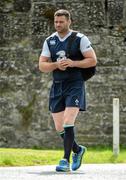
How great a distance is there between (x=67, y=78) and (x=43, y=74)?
6.35 metres

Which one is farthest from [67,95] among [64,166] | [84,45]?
[64,166]

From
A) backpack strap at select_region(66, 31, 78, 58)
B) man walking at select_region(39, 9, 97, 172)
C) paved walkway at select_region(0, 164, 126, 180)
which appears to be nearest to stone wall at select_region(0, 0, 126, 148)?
paved walkway at select_region(0, 164, 126, 180)

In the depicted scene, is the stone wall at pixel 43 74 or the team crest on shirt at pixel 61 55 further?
the stone wall at pixel 43 74

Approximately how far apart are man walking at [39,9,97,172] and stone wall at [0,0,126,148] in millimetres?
6088

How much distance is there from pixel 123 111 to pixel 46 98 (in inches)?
60.2

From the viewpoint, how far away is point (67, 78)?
7.56 meters

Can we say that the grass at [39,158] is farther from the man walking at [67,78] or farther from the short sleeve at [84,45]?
the short sleeve at [84,45]

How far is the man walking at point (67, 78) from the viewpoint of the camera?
7.48 metres

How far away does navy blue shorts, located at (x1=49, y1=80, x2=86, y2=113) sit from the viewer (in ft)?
24.7

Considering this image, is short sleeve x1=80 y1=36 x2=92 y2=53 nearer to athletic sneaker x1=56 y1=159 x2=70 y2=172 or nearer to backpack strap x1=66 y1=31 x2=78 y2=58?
backpack strap x1=66 y1=31 x2=78 y2=58

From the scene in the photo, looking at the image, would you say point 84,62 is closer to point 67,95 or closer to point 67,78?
point 67,78

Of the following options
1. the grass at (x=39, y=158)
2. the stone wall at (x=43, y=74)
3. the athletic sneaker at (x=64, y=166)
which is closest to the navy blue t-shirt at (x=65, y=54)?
the athletic sneaker at (x=64, y=166)

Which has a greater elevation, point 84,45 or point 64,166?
point 84,45

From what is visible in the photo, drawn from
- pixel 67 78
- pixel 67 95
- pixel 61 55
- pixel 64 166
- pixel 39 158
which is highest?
pixel 61 55
